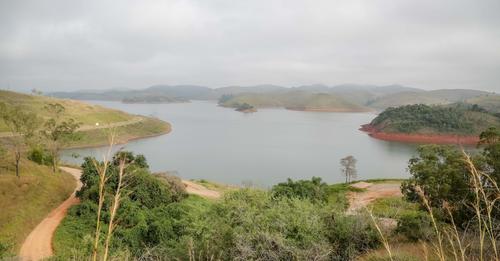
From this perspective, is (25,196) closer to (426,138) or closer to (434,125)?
(426,138)

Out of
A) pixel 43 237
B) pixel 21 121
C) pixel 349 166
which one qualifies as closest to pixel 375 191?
pixel 349 166

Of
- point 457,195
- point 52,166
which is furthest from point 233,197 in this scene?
point 52,166

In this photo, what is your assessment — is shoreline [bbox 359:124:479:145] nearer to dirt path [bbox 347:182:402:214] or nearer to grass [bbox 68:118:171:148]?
dirt path [bbox 347:182:402:214]

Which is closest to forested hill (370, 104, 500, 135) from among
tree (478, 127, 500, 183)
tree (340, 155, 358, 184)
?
tree (340, 155, 358, 184)

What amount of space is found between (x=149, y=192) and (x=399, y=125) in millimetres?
83573

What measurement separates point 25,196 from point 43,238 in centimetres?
541

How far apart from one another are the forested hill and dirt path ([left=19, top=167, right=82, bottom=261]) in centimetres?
8611

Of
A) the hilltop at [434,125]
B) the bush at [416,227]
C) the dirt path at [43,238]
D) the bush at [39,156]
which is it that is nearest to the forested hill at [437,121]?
the hilltop at [434,125]

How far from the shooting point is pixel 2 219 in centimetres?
2022

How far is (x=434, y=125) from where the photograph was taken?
93.3 meters

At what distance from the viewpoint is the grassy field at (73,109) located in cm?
8356

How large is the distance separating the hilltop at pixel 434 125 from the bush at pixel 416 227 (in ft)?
259

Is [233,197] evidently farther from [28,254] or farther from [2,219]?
[2,219]

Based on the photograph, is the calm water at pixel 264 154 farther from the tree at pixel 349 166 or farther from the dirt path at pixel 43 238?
the dirt path at pixel 43 238
